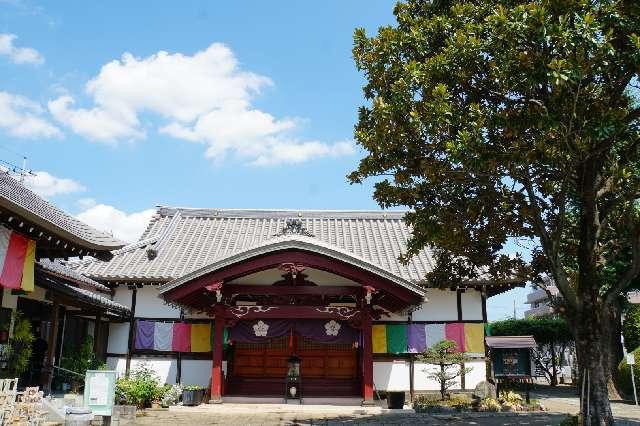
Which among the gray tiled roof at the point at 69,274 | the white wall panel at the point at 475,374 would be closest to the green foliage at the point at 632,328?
the white wall panel at the point at 475,374

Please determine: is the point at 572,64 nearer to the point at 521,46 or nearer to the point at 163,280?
the point at 521,46

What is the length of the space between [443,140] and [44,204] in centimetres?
1025

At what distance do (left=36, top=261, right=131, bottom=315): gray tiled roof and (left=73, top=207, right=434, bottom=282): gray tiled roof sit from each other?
3.79 ft

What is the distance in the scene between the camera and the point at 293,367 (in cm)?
1791

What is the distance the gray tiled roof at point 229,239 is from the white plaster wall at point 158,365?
293 cm

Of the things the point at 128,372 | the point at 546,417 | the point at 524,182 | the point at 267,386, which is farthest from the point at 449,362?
the point at 128,372

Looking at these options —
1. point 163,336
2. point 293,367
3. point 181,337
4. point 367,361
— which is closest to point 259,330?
point 293,367

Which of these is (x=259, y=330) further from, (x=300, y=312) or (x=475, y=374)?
(x=475, y=374)

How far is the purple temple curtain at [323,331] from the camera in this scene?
17.5 meters

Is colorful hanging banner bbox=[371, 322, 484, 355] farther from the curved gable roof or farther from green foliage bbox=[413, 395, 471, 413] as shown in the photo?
the curved gable roof

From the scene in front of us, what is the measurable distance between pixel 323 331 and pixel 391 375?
3.33 meters

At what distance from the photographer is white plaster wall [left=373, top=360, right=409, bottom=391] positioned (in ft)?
61.8

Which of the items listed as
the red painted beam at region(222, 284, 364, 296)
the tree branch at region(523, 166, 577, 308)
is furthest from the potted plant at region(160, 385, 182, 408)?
the tree branch at region(523, 166, 577, 308)

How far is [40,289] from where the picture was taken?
15141mm
